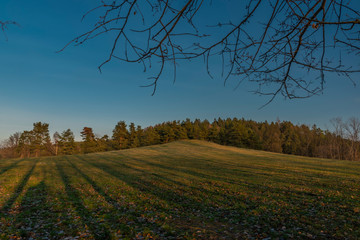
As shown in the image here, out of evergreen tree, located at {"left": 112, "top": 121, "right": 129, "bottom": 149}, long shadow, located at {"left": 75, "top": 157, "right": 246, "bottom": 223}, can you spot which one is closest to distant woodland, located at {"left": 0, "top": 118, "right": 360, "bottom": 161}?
evergreen tree, located at {"left": 112, "top": 121, "right": 129, "bottom": 149}

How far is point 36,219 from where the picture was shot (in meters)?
6.04

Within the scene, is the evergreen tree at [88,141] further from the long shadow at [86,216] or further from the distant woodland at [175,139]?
the long shadow at [86,216]

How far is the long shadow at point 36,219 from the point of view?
5.02 metres

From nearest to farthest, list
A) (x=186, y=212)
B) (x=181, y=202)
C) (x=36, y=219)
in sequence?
(x=36, y=219), (x=186, y=212), (x=181, y=202)

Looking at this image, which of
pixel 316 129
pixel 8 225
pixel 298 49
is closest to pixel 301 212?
pixel 298 49

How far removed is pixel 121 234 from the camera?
5.00m

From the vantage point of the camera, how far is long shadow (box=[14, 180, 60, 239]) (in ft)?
16.5

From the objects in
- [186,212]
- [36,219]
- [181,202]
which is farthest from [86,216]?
[181,202]

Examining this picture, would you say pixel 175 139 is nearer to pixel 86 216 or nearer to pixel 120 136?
pixel 120 136

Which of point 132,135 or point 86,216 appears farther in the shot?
point 132,135

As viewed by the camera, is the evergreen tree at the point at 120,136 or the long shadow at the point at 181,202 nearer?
the long shadow at the point at 181,202

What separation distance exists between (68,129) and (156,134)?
2703 cm

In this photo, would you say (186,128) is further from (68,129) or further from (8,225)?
(8,225)

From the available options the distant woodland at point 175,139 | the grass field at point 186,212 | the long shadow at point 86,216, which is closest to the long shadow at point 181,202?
the grass field at point 186,212
